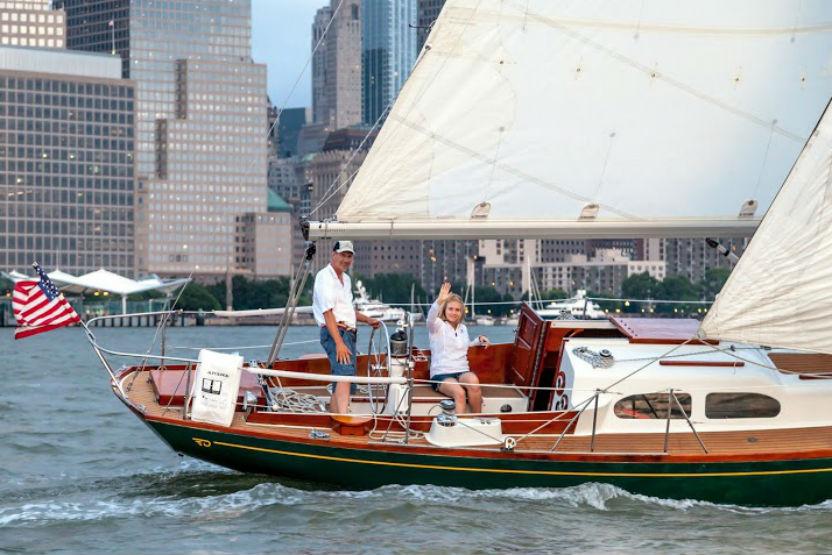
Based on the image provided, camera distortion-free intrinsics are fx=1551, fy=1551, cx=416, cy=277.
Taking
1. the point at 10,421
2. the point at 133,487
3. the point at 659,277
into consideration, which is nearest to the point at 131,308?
the point at 659,277

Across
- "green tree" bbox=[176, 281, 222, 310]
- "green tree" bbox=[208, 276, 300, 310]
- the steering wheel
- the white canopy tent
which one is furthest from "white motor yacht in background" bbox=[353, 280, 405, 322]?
the white canopy tent

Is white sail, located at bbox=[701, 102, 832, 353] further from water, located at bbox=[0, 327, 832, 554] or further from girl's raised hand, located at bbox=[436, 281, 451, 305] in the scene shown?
girl's raised hand, located at bbox=[436, 281, 451, 305]

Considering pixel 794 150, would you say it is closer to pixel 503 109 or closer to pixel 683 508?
pixel 503 109

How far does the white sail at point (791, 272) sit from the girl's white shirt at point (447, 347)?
2403 mm

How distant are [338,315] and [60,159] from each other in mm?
155482

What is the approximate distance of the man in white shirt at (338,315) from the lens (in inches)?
534

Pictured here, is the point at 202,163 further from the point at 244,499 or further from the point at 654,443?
the point at 654,443

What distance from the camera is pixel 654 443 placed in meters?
13.0

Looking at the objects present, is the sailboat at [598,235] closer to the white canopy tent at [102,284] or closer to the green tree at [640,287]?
the white canopy tent at [102,284]

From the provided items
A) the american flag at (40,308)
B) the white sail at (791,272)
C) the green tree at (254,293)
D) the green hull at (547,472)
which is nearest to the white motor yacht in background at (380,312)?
the green hull at (547,472)

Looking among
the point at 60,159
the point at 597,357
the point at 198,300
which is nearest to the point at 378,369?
the point at 597,357

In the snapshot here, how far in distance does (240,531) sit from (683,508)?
Result: 3655 millimetres

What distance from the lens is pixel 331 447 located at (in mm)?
13156

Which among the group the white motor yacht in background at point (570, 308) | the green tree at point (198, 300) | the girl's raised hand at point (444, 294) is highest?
the girl's raised hand at point (444, 294)
